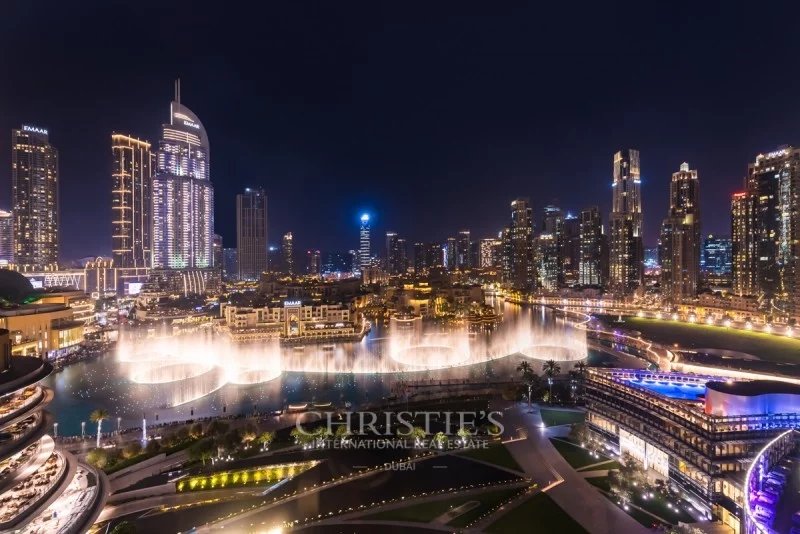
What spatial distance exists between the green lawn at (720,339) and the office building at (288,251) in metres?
80.9

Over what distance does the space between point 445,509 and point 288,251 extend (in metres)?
104

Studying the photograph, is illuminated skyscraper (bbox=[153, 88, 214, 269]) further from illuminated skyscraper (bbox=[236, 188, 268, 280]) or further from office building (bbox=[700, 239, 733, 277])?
office building (bbox=[700, 239, 733, 277])

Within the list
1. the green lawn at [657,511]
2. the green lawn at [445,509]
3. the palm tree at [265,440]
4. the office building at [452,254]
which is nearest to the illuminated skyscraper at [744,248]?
the green lawn at [657,511]

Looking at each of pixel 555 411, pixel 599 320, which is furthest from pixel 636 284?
pixel 555 411

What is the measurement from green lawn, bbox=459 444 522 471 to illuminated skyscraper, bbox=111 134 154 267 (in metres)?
81.0

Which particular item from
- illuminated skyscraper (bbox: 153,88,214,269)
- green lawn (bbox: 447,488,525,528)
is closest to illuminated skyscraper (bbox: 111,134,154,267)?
illuminated skyscraper (bbox: 153,88,214,269)

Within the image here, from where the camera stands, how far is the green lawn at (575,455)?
16031 millimetres

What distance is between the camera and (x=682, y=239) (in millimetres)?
65688

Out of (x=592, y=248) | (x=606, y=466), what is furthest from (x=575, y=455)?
(x=592, y=248)

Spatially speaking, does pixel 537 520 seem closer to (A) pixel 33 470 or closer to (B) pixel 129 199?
(A) pixel 33 470

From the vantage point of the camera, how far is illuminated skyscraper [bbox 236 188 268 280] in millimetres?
106250

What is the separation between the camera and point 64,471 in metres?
10.3

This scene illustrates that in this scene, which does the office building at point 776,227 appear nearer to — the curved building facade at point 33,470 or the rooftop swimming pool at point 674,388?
the rooftop swimming pool at point 674,388

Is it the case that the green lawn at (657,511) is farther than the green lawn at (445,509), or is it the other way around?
the green lawn at (445,509)
